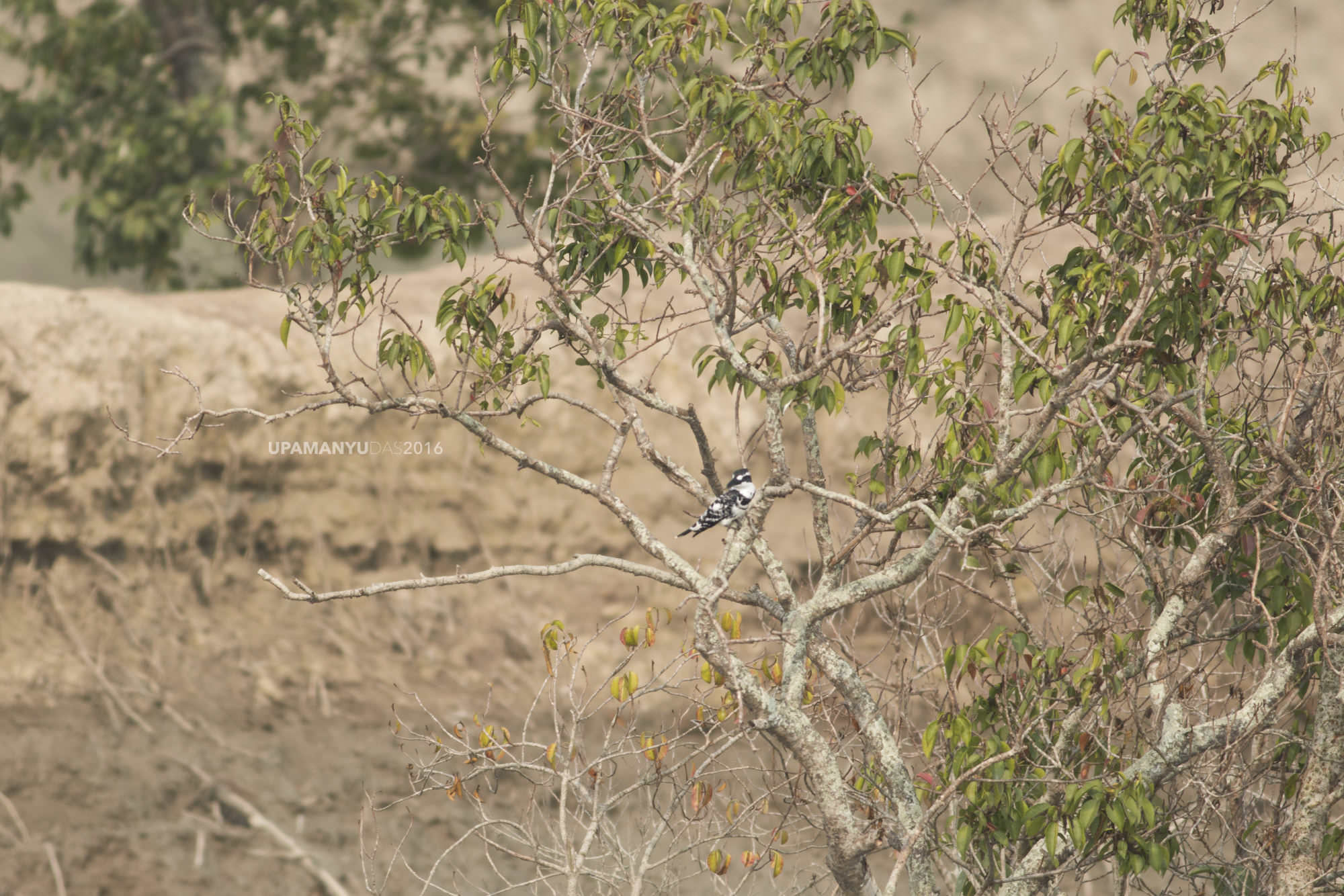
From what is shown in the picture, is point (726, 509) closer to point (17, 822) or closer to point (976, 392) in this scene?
point (976, 392)

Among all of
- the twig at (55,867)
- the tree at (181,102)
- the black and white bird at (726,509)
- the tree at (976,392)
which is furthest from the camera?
the tree at (181,102)

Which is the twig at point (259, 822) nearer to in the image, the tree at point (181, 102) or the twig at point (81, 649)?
the twig at point (81, 649)

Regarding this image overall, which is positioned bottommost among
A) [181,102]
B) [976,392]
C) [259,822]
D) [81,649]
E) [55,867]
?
[55,867]

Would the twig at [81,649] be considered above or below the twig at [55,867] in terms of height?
above

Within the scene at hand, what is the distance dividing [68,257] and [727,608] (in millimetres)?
8702

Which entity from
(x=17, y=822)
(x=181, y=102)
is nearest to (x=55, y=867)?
(x=17, y=822)

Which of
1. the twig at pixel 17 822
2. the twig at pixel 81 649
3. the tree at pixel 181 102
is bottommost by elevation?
the twig at pixel 17 822

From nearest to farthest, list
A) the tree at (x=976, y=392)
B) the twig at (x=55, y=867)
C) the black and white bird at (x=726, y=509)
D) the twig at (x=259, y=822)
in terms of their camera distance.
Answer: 1. the tree at (x=976, y=392)
2. the black and white bird at (x=726, y=509)
3. the twig at (x=55, y=867)
4. the twig at (x=259, y=822)

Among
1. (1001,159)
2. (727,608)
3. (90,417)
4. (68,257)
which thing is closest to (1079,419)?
(727,608)

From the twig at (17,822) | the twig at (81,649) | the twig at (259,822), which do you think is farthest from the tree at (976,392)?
the twig at (17,822)

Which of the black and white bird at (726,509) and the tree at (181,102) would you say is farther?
the tree at (181,102)

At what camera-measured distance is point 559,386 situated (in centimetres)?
1051

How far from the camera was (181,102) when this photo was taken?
12.9 metres

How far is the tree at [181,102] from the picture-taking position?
11.5 meters
